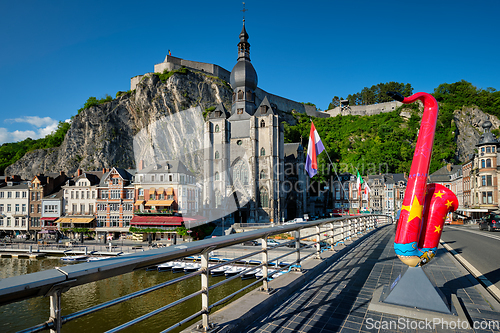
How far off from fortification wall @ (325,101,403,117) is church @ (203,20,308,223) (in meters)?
59.0

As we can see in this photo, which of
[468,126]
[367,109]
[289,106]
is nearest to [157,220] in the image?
[289,106]

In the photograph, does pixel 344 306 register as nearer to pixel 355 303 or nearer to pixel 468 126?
pixel 355 303

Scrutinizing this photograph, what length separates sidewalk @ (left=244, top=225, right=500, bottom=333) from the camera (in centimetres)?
352

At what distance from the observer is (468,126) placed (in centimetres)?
7175

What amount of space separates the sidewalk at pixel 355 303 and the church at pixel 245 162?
37.2 meters

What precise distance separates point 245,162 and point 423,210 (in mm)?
41631

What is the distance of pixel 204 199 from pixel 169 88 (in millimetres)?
34588

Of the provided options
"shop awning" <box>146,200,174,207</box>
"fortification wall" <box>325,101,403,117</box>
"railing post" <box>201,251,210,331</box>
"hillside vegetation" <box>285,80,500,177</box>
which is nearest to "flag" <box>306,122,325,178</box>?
"railing post" <box>201,251,210,331</box>

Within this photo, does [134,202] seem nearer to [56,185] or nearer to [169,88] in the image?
[56,185]

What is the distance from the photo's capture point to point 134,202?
37469mm

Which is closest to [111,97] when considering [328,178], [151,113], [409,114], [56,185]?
[151,113]

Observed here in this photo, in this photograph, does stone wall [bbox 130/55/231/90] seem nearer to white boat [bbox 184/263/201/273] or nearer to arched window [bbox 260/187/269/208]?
arched window [bbox 260/187/269/208]

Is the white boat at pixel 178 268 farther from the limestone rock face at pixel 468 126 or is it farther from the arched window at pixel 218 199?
the limestone rock face at pixel 468 126

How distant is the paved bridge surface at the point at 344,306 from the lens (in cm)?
347
